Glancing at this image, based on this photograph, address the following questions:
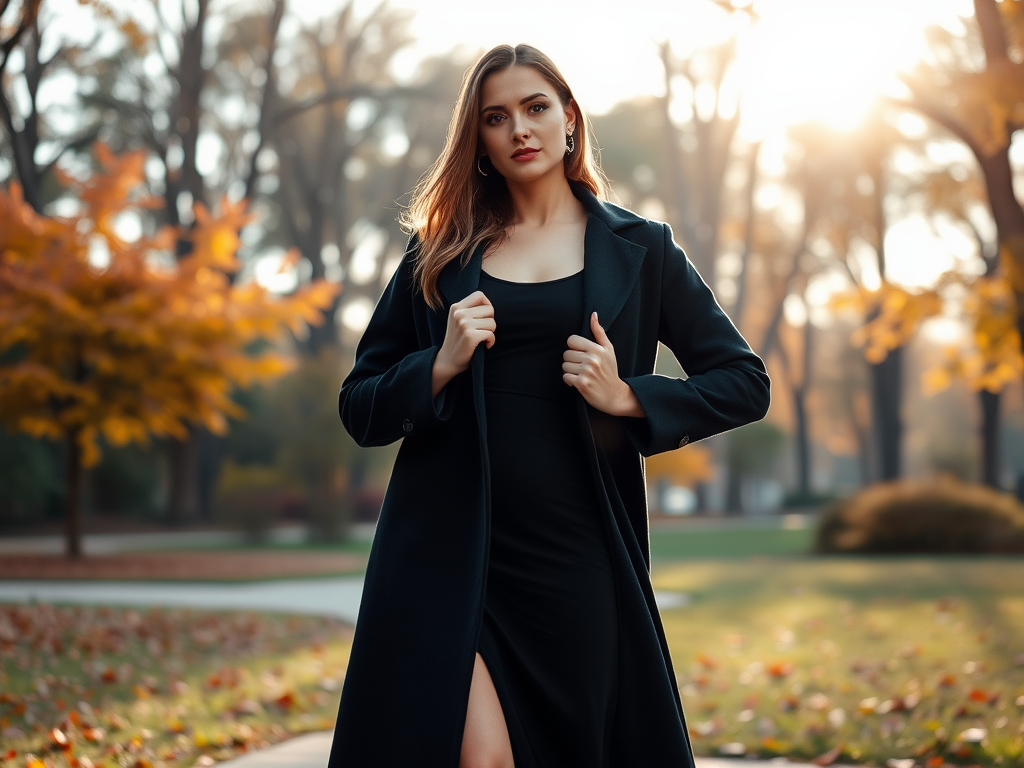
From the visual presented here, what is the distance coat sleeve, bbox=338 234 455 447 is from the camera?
105 inches

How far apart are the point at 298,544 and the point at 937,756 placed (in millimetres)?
18581

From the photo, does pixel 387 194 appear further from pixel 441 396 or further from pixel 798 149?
pixel 441 396

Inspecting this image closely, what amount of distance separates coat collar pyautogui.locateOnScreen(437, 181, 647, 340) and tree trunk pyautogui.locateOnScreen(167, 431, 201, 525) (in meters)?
24.3

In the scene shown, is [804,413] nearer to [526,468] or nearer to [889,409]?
[889,409]

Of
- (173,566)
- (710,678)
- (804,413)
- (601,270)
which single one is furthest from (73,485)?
(804,413)

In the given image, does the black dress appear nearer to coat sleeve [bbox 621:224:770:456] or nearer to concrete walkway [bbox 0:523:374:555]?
coat sleeve [bbox 621:224:770:456]

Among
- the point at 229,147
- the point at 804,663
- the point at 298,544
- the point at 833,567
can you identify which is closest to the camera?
the point at 804,663

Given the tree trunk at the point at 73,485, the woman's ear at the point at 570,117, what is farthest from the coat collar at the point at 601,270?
the tree trunk at the point at 73,485

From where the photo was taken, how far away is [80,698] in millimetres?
6672

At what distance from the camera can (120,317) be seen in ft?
47.1

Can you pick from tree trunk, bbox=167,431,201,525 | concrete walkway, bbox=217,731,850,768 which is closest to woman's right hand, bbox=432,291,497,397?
concrete walkway, bbox=217,731,850,768

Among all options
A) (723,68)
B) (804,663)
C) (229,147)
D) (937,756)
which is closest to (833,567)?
(804,663)

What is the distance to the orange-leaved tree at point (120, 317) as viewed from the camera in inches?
562

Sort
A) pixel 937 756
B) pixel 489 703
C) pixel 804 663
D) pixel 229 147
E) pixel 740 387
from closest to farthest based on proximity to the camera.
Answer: pixel 489 703 → pixel 740 387 → pixel 937 756 → pixel 804 663 → pixel 229 147
